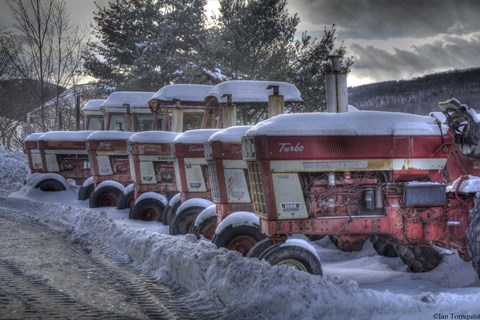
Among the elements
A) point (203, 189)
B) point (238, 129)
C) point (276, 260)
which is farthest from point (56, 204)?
point (276, 260)

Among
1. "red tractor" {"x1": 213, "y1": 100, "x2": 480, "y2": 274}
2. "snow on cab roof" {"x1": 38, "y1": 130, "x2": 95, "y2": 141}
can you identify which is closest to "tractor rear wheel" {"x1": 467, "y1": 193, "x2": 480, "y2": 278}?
"red tractor" {"x1": 213, "y1": 100, "x2": 480, "y2": 274}

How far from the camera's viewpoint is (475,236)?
5469 millimetres

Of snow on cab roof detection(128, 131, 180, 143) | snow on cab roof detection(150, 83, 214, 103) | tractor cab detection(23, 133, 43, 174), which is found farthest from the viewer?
tractor cab detection(23, 133, 43, 174)

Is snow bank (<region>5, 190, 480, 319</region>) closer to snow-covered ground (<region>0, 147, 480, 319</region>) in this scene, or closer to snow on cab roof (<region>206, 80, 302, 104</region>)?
snow-covered ground (<region>0, 147, 480, 319</region>)

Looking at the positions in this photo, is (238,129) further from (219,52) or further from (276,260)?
(219,52)

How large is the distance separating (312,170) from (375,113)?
2.85ft

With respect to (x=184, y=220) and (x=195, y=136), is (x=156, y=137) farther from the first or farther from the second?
(x=184, y=220)

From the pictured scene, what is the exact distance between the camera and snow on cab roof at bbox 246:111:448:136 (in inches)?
243

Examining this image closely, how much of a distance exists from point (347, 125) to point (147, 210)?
6345mm

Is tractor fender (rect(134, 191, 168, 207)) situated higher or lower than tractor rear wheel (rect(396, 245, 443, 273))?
higher

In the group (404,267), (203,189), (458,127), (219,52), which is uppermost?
(219,52)

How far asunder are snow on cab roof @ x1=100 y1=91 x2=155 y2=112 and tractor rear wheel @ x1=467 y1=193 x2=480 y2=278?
11.5 metres

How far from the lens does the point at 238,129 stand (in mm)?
8336

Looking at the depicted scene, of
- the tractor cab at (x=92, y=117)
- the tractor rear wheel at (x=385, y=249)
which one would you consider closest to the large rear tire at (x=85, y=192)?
the tractor cab at (x=92, y=117)
